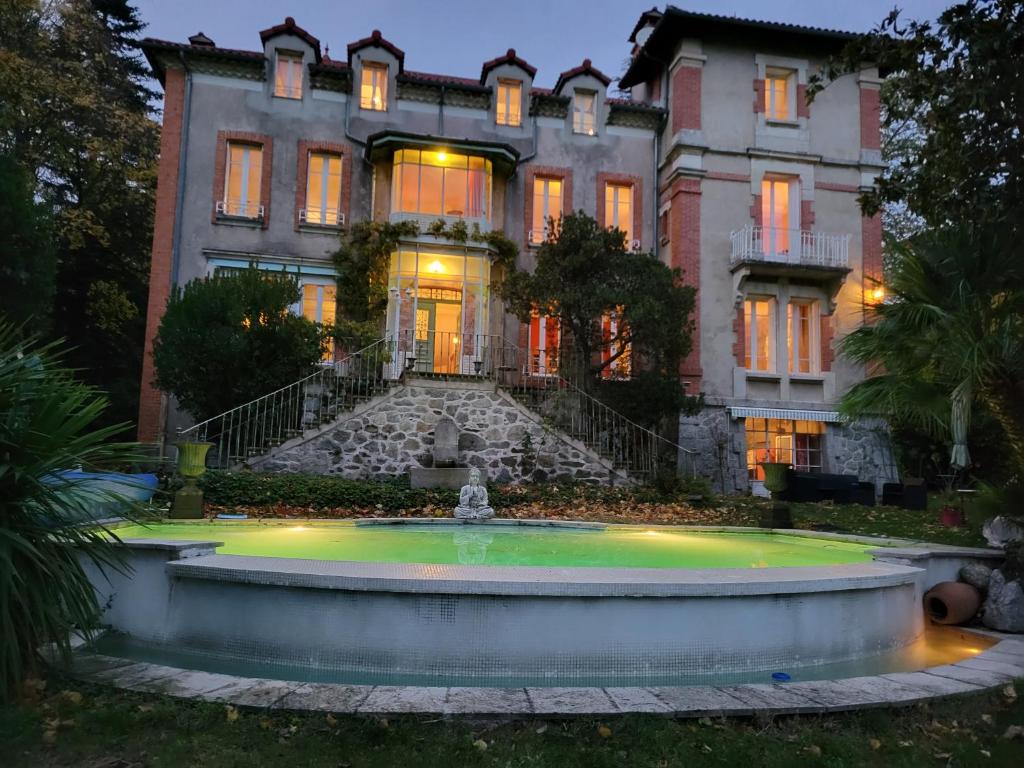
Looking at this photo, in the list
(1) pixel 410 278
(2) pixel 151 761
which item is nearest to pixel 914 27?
(2) pixel 151 761

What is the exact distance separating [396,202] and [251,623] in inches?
572

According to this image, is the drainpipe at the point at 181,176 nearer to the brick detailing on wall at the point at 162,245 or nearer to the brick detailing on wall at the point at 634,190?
the brick detailing on wall at the point at 162,245

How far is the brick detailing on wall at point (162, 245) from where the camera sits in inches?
633

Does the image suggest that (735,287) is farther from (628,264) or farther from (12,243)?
(12,243)

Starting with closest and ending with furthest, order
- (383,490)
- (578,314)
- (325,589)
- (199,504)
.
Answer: (325,589), (199,504), (383,490), (578,314)

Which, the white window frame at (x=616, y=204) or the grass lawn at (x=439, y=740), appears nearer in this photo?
the grass lawn at (x=439, y=740)

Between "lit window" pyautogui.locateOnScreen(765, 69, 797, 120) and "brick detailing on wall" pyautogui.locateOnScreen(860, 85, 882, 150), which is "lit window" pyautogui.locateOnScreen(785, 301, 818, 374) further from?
"lit window" pyautogui.locateOnScreen(765, 69, 797, 120)

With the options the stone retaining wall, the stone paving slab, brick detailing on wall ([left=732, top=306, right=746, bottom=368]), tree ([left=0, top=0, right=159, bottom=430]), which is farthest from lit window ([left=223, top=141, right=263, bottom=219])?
the stone paving slab

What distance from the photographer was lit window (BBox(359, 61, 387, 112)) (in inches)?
717

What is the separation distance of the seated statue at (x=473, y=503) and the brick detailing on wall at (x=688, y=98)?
12.8m

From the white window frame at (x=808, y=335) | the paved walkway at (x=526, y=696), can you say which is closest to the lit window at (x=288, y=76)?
the white window frame at (x=808, y=335)

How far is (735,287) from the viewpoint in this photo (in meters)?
17.7

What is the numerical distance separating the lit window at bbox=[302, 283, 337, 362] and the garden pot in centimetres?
1450

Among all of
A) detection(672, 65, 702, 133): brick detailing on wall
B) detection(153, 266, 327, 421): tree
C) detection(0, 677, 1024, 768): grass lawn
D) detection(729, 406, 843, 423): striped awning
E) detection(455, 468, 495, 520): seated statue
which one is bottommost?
detection(0, 677, 1024, 768): grass lawn
